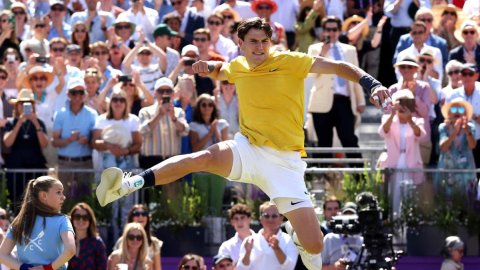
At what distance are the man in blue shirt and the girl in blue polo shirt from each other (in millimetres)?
4536

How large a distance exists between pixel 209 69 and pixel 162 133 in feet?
16.7

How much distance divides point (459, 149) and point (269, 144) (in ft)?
18.2

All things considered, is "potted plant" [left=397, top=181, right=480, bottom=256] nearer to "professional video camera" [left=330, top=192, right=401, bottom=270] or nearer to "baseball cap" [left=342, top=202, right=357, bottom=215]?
→ "baseball cap" [left=342, top=202, right=357, bottom=215]

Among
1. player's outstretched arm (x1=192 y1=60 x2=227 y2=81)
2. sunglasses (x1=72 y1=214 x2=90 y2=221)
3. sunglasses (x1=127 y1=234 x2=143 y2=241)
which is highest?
player's outstretched arm (x1=192 y1=60 x2=227 y2=81)

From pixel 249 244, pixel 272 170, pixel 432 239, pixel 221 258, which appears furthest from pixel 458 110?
pixel 272 170

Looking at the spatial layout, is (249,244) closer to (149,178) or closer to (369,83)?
(149,178)

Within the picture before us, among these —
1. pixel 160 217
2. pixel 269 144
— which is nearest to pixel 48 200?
pixel 269 144

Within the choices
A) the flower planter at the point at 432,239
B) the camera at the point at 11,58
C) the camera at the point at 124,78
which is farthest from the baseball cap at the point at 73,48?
the flower planter at the point at 432,239

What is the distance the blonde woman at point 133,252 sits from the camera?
561 inches

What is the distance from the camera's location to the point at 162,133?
16.2 m

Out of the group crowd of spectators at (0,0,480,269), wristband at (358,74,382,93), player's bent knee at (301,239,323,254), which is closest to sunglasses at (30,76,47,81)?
crowd of spectators at (0,0,480,269)

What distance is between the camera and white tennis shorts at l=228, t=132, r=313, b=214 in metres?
11.0

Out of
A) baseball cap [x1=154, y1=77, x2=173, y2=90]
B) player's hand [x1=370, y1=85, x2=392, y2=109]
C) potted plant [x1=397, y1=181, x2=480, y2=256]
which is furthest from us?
baseball cap [x1=154, y1=77, x2=173, y2=90]

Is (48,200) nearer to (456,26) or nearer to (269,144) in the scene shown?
(269,144)
